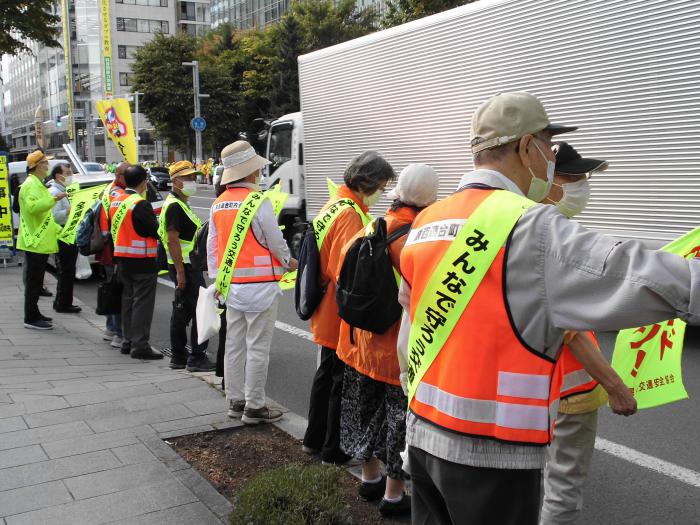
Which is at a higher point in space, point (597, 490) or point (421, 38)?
point (421, 38)

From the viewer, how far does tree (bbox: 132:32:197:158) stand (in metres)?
48.7

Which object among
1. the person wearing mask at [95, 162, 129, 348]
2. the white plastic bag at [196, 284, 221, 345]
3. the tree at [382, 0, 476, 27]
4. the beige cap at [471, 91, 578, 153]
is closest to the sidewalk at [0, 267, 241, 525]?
the person wearing mask at [95, 162, 129, 348]

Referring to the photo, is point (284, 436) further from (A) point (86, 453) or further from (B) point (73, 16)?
(B) point (73, 16)

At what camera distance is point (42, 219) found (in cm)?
804

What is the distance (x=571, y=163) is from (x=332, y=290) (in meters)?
1.61

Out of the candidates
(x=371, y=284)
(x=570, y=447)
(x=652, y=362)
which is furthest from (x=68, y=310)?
(x=652, y=362)

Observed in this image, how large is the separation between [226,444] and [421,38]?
6.98m

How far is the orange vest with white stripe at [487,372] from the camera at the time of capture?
1.68 m

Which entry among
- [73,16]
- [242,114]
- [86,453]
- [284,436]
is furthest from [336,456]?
[73,16]

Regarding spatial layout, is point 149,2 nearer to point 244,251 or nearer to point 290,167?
point 290,167

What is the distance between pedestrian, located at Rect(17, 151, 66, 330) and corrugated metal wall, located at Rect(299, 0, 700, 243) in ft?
16.0

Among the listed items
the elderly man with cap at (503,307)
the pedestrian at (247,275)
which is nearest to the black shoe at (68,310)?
the pedestrian at (247,275)

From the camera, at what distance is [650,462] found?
168 inches

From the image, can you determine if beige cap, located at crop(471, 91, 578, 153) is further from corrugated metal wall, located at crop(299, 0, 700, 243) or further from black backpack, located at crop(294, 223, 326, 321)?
corrugated metal wall, located at crop(299, 0, 700, 243)
